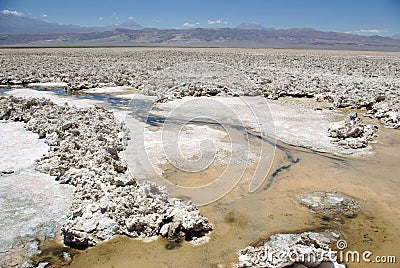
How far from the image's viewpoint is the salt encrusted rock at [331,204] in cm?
439

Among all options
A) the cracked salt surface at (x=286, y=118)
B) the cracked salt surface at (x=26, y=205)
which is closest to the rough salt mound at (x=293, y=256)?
the cracked salt surface at (x=26, y=205)

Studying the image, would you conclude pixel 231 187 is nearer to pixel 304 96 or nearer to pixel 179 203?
pixel 179 203

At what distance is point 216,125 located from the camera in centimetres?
830

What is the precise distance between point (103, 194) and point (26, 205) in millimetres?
966

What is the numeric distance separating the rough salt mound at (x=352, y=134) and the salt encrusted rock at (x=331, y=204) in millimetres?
2375

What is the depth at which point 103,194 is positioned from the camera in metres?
4.43

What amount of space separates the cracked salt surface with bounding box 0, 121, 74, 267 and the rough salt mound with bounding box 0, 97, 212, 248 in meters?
0.19

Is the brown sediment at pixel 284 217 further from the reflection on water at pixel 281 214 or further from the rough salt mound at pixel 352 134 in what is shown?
the rough salt mound at pixel 352 134

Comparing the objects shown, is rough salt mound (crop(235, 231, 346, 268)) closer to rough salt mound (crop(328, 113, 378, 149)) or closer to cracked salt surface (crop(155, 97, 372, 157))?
cracked salt surface (crop(155, 97, 372, 157))

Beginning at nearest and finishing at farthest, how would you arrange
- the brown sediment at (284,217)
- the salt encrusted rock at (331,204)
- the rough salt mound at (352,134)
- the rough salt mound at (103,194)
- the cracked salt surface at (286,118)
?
1. the brown sediment at (284,217)
2. the rough salt mound at (103,194)
3. the salt encrusted rock at (331,204)
4. the rough salt mound at (352,134)
5. the cracked salt surface at (286,118)

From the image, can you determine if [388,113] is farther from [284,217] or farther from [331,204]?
[284,217]

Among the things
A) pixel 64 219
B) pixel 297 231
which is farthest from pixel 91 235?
pixel 297 231

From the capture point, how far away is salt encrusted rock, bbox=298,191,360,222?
4.39 meters

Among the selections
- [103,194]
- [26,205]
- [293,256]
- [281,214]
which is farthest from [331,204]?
[26,205]
